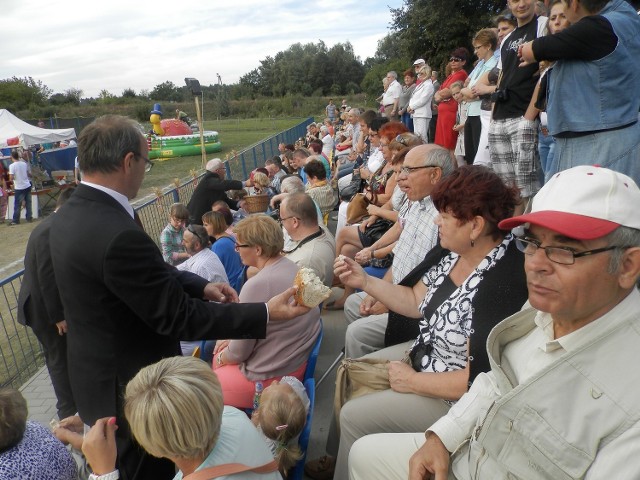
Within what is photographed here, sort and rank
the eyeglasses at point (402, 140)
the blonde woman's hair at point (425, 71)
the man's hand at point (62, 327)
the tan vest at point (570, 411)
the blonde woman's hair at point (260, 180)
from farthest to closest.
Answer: the blonde woman's hair at point (425, 71), the blonde woman's hair at point (260, 180), the eyeglasses at point (402, 140), the man's hand at point (62, 327), the tan vest at point (570, 411)

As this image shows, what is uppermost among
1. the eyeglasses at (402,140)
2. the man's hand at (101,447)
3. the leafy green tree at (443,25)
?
the leafy green tree at (443,25)

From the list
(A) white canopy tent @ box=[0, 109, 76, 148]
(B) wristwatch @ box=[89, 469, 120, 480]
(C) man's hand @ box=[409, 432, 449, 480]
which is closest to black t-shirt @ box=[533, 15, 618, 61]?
(C) man's hand @ box=[409, 432, 449, 480]

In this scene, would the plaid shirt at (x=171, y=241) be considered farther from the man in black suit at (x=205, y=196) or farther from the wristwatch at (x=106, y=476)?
the wristwatch at (x=106, y=476)

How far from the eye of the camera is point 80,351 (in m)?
2.02

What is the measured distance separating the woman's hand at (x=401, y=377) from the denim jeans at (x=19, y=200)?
51.6 ft

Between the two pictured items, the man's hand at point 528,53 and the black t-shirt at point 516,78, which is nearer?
the man's hand at point 528,53

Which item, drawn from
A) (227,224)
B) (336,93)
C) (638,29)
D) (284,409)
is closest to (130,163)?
(284,409)

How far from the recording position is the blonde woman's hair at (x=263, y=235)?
3.13 meters

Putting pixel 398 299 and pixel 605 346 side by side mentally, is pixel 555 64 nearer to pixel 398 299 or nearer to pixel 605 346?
pixel 398 299

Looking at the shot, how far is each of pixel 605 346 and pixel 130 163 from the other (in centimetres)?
194

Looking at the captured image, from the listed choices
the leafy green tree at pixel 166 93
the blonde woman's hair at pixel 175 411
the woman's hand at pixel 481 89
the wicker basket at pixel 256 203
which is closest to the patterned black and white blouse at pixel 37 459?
the blonde woman's hair at pixel 175 411

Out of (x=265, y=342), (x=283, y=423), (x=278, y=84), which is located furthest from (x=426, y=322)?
(x=278, y=84)

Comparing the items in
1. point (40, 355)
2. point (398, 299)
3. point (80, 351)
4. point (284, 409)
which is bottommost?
point (40, 355)

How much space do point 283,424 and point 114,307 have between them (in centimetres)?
96
